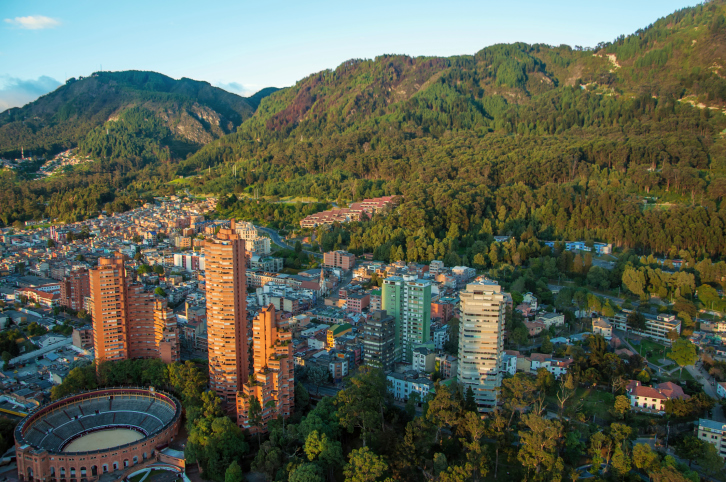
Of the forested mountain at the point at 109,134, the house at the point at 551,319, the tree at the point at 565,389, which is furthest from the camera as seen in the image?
the forested mountain at the point at 109,134

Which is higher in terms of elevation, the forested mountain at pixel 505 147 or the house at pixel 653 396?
the forested mountain at pixel 505 147

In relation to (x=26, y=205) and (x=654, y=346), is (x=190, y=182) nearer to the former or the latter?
(x=26, y=205)

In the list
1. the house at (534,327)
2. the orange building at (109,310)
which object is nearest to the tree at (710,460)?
the house at (534,327)

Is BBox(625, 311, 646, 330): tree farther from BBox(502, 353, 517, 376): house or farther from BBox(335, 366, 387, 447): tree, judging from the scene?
BBox(335, 366, 387, 447): tree

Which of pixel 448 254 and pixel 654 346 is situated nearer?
pixel 654 346

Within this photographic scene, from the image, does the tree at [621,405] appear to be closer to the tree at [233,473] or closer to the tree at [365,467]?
the tree at [365,467]

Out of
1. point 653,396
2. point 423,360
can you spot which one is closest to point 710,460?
point 653,396

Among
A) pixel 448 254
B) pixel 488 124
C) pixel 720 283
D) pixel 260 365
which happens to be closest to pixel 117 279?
pixel 260 365
